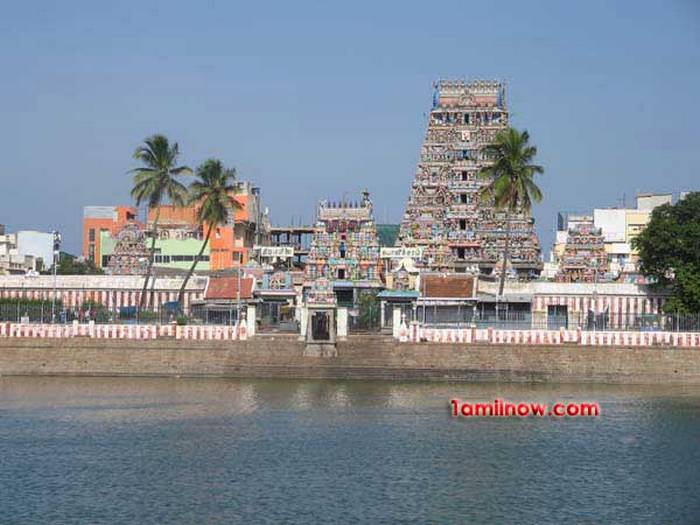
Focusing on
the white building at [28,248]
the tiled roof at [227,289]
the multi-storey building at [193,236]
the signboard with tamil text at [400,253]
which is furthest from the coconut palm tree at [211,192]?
the white building at [28,248]

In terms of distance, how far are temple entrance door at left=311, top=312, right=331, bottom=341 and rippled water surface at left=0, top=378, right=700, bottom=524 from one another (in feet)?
24.3

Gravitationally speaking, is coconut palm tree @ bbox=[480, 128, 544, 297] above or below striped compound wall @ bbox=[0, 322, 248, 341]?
above

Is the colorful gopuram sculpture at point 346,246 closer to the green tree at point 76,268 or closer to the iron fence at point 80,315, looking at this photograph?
the iron fence at point 80,315

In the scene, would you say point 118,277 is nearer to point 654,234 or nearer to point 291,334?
point 291,334

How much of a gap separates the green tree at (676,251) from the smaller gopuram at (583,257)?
32.0 ft

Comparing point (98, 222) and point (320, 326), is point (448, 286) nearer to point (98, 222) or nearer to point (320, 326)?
point (320, 326)

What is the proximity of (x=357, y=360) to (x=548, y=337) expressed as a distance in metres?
9.08

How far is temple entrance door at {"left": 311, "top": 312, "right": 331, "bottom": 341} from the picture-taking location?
61.4 metres

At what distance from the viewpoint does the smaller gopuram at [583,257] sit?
84.4m

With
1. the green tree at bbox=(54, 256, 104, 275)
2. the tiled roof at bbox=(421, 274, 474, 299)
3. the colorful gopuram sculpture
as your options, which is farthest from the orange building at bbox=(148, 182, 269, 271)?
the tiled roof at bbox=(421, 274, 474, 299)

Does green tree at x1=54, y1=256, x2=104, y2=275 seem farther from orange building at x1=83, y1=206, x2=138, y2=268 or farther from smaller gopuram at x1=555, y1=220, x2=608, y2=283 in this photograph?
smaller gopuram at x1=555, y1=220, x2=608, y2=283

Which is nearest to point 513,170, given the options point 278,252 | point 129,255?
point 278,252

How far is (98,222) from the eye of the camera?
129625 mm

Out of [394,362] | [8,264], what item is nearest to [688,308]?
[394,362]
